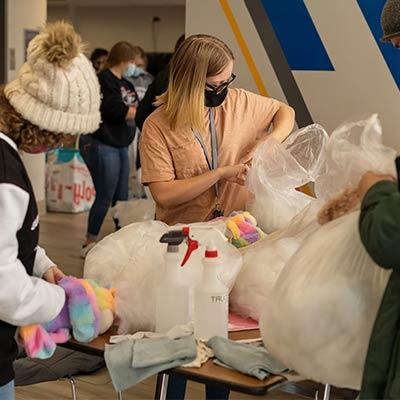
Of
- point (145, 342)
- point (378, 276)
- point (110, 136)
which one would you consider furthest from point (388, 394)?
point (110, 136)

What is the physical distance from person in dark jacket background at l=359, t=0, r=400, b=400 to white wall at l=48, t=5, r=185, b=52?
1114 centimetres

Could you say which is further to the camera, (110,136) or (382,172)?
(110,136)

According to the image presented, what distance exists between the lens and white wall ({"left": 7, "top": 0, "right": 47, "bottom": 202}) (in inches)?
276

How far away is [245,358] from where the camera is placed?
5.79 ft

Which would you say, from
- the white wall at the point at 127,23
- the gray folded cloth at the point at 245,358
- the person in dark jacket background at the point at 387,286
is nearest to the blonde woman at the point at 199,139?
the gray folded cloth at the point at 245,358

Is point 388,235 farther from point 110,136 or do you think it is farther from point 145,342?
point 110,136

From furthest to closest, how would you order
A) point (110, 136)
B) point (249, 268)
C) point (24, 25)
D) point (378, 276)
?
point (24, 25) → point (110, 136) → point (249, 268) → point (378, 276)

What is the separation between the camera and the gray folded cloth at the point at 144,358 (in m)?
1.76

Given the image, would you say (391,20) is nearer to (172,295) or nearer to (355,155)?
(355,155)

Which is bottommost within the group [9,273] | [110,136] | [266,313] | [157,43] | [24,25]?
[266,313]

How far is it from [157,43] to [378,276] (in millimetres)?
11251

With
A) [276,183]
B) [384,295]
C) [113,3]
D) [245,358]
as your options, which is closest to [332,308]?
[384,295]

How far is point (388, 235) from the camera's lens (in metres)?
1.41

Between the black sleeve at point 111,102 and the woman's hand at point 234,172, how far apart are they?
3120 mm
